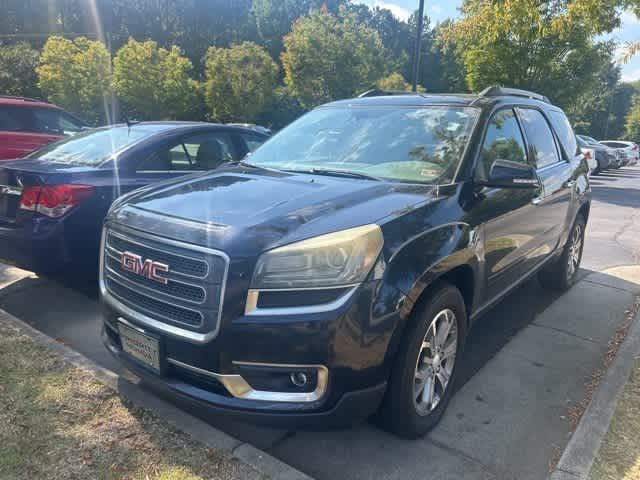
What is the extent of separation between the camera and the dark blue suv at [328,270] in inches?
90.0

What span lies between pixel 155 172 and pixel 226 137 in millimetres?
1021

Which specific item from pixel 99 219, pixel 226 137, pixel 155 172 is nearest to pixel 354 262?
pixel 99 219

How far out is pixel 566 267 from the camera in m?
5.37

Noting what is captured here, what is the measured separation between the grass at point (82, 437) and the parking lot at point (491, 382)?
343 millimetres

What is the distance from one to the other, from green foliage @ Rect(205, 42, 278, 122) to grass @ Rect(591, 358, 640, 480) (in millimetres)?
18207

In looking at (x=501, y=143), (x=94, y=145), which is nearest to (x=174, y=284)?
(x=501, y=143)

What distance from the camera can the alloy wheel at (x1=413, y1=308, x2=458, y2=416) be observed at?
2803mm

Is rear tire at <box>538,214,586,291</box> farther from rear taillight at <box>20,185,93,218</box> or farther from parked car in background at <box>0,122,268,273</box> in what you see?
rear taillight at <box>20,185,93,218</box>

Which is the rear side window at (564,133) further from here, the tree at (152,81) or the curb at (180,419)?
the tree at (152,81)

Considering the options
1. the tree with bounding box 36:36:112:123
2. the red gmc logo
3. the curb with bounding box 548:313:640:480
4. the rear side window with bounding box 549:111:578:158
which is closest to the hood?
the red gmc logo

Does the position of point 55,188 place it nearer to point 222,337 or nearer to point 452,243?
point 222,337

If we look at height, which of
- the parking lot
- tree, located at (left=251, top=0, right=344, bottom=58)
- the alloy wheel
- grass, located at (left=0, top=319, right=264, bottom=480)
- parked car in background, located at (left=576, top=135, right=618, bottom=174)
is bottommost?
parked car in background, located at (left=576, top=135, right=618, bottom=174)

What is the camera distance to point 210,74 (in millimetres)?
19969

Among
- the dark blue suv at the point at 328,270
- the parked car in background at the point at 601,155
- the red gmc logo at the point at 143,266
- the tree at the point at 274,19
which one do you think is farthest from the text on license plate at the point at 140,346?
the tree at the point at 274,19
